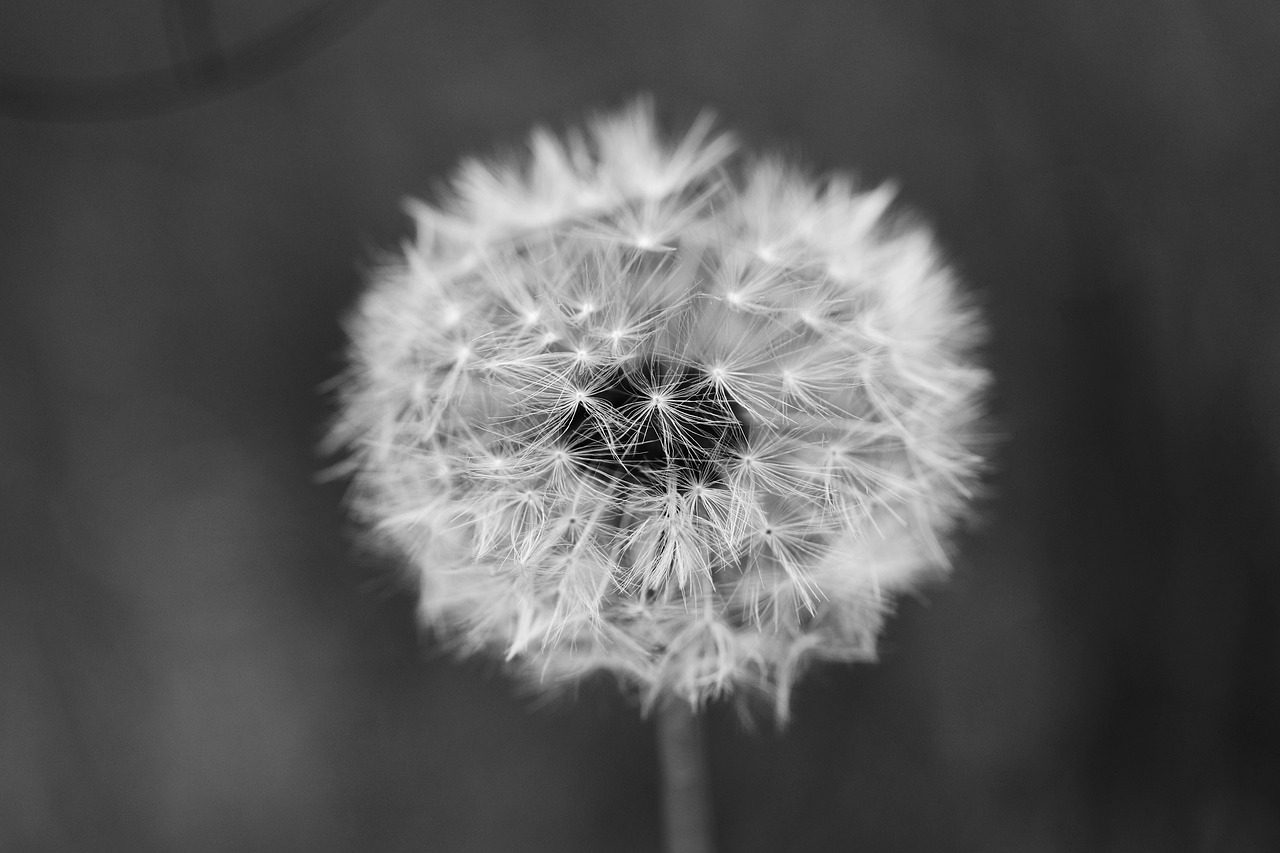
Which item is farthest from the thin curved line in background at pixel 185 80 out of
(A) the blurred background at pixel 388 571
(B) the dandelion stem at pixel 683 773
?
(B) the dandelion stem at pixel 683 773

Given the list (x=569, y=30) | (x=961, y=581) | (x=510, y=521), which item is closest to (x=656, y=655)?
(x=510, y=521)

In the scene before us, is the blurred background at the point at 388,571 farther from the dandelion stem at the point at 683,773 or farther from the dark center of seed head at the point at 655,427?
the dark center of seed head at the point at 655,427

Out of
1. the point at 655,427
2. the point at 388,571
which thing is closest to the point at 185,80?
the point at 388,571

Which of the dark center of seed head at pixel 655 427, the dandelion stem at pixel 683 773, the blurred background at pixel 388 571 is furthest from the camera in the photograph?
the blurred background at pixel 388 571

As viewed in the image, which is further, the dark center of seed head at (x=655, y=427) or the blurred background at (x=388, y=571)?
the blurred background at (x=388, y=571)

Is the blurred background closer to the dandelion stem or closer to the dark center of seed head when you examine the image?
the dandelion stem

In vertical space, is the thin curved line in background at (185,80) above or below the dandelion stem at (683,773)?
above

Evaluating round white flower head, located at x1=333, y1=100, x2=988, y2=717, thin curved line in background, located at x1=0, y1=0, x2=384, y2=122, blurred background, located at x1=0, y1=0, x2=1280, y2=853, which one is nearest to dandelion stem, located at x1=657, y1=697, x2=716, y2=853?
round white flower head, located at x1=333, y1=100, x2=988, y2=717
